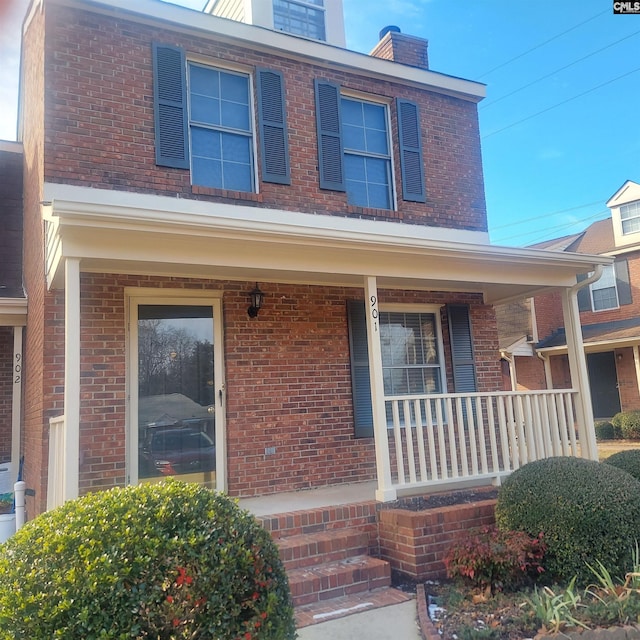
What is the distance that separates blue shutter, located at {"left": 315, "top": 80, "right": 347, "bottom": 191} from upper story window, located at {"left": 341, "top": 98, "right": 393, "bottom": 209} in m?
0.21

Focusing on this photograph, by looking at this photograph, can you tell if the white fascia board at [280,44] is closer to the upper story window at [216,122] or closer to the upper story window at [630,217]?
the upper story window at [216,122]

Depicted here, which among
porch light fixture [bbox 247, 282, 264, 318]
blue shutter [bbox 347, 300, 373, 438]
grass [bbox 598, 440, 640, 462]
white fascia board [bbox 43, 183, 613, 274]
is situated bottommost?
grass [bbox 598, 440, 640, 462]

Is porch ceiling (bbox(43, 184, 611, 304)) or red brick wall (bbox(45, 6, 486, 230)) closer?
porch ceiling (bbox(43, 184, 611, 304))

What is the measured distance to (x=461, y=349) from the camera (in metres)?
7.67

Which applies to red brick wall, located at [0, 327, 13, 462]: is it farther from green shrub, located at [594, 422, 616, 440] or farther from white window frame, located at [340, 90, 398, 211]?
green shrub, located at [594, 422, 616, 440]

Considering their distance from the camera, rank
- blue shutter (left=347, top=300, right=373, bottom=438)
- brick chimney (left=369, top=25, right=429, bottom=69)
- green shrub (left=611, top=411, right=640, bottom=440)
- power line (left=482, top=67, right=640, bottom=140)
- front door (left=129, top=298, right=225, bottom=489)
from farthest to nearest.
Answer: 1. power line (left=482, top=67, right=640, bottom=140)
2. green shrub (left=611, top=411, right=640, bottom=440)
3. brick chimney (left=369, top=25, right=429, bottom=69)
4. blue shutter (left=347, top=300, right=373, bottom=438)
5. front door (left=129, top=298, right=225, bottom=489)

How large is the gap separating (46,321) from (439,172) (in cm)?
547

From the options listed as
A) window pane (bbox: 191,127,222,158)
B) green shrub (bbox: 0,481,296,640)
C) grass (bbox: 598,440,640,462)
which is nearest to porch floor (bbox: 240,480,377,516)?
green shrub (bbox: 0,481,296,640)

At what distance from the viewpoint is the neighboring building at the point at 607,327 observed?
711 inches

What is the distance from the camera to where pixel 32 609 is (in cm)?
250

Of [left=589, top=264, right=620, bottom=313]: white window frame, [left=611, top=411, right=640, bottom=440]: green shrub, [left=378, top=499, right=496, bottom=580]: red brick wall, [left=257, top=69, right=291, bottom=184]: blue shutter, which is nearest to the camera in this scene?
[left=378, top=499, right=496, bottom=580]: red brick wall

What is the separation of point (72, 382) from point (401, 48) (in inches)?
273

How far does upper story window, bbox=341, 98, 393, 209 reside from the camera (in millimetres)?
7734

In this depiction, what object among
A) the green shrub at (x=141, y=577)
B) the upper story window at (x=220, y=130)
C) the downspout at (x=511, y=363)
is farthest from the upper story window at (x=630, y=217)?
the green shrub at (x=141, y=577)
